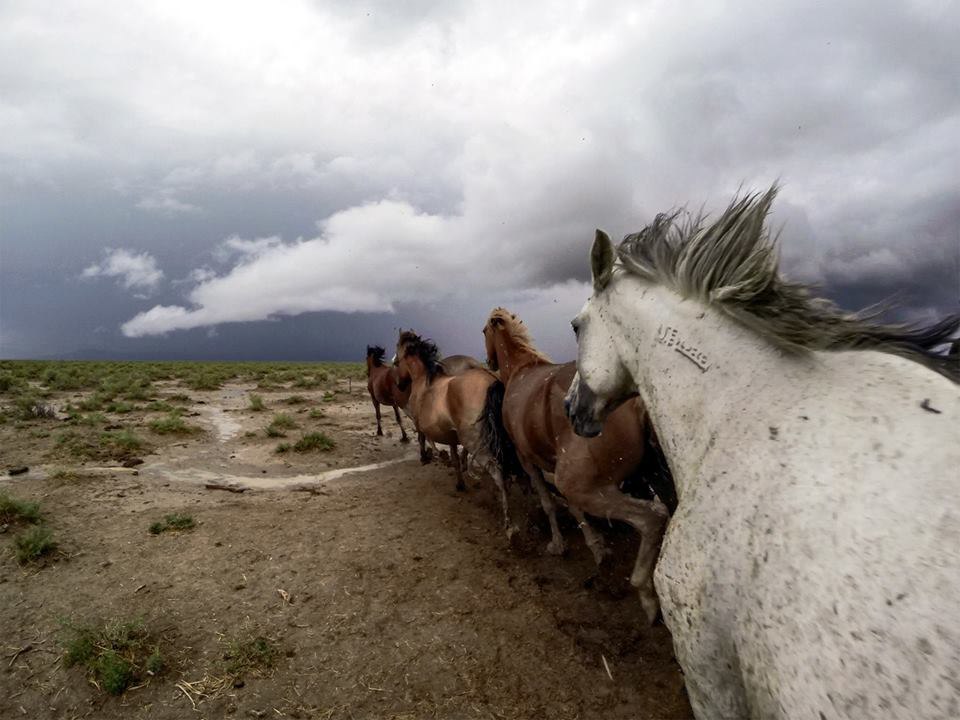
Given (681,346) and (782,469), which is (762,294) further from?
(782,469)

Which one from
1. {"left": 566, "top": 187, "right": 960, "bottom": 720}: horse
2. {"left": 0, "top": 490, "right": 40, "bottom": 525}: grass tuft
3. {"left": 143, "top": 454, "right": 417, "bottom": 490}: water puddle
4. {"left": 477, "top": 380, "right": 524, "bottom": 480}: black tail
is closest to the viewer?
{"left": 566, "top": 187, "right": 960, "bottom": 720}: horse

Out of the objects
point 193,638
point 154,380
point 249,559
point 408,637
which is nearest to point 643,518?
point 408,637

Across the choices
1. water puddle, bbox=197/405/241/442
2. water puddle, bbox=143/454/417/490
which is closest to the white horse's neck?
water puddle, bbox=143/454/417/490

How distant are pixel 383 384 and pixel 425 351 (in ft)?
11.0

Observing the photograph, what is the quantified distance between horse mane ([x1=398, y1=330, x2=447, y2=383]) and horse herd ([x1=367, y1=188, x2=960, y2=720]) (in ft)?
16.9

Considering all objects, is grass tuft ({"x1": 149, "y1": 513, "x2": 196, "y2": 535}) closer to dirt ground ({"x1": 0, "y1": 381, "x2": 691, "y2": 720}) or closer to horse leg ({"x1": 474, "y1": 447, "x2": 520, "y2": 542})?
dirt ground ({"x1": 0, "y1": 381, "x2": 691, "y2": 720})

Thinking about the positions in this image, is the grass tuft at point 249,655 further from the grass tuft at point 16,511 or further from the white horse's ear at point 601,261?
the grass tuft at point 16,511

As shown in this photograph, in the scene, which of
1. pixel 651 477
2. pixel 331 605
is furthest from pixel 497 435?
pixel 331 605

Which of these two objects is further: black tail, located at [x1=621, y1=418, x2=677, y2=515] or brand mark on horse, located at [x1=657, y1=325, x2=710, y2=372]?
black tail, located at [x1=621, y1=418, x2=677, y2=515]

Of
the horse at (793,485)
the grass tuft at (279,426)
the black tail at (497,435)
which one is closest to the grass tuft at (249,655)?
the black tail at (497,435)

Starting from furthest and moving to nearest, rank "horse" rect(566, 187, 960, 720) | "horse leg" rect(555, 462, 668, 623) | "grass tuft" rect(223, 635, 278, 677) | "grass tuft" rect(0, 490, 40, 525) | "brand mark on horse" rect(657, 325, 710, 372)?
"grass tuft" rect(0, 490, 40, 525), "horse leg" rect(555, 462, 668, 623), "grass tuft" rect(223, 635, 278, 677), "brand mark on horse" rect(657, 325, 710, 372), "horse" rect(566, 187, 960, 720)

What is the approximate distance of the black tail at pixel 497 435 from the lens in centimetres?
573

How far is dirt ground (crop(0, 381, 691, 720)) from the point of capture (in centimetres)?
321

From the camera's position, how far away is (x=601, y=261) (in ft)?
7.93
